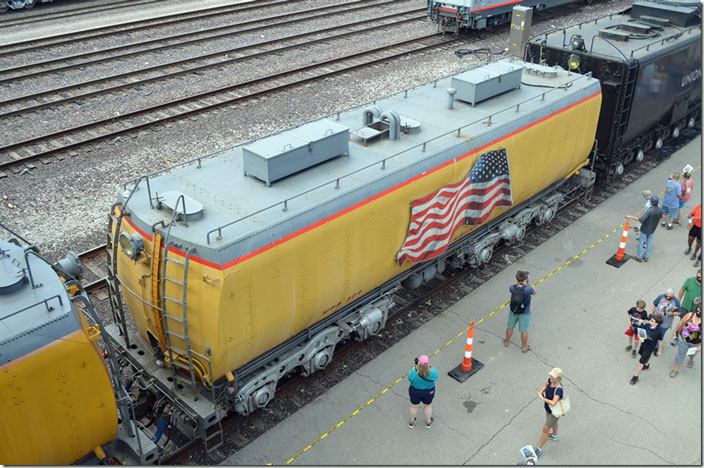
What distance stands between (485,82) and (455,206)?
284cm

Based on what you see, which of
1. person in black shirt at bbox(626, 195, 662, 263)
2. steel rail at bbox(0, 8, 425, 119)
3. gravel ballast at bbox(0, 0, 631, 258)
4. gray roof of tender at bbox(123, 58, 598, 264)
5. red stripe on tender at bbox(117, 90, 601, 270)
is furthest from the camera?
steel rail at bbox(0, 8, 425, 119)

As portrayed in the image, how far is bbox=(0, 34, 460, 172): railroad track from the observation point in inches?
692

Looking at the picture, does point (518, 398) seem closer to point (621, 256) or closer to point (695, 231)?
point (621, 256)

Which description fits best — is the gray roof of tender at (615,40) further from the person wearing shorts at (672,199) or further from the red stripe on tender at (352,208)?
the red stripe on tender at (352,208)

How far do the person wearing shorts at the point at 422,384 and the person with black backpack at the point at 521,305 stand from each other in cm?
234

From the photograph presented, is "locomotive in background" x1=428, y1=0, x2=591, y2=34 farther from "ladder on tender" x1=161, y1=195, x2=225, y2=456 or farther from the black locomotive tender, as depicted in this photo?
"ladder on tender" x1=161, y1=195, x2=225, y2=456

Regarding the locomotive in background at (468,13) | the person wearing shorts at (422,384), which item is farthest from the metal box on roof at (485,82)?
the locomotive in background at (468,13)

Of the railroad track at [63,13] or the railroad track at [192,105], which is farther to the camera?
the railroad track at [63,13]

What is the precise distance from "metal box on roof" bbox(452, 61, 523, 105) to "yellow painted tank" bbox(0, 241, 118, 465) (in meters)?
8.32

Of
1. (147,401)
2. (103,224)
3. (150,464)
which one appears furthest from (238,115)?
(150,464)

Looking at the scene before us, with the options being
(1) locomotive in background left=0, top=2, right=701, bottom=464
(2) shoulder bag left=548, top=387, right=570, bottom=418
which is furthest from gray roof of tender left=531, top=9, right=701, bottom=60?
(2) shoulder bag left=548, top=387, right=570, bottom=418

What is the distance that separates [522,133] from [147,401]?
8209mm

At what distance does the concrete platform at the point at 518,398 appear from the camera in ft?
31.2

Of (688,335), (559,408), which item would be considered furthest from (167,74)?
(688,335)
